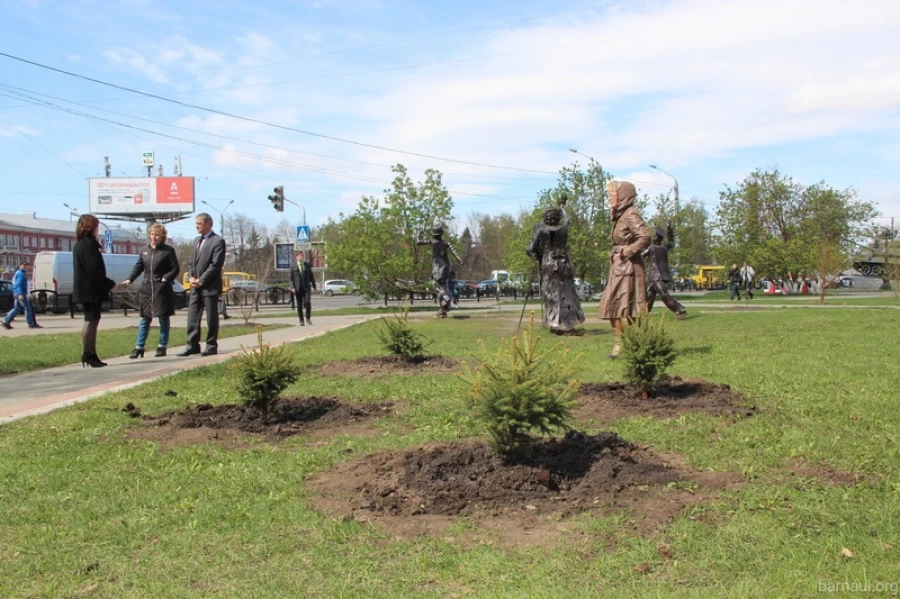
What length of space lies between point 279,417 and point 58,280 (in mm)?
30985

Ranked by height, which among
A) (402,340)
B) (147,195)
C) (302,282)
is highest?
(147,195)

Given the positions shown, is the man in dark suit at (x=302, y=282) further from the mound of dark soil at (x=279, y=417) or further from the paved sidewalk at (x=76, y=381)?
the mound of dark soil at (x=279, y=417)

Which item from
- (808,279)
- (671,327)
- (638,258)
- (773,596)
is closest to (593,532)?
(773,596)

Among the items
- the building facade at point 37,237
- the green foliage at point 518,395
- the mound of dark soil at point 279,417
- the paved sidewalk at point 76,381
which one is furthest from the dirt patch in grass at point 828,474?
the building facade at point 37,237

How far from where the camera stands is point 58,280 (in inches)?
1312

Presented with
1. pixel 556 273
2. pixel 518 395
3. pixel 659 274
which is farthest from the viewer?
pixel 659 274

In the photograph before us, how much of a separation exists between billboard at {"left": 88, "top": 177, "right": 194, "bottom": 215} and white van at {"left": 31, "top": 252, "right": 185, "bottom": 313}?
2487 centimetres

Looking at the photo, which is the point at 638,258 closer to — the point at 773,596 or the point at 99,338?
the point at 773,596

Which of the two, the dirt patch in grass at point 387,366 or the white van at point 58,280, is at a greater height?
the white van at point 58,280

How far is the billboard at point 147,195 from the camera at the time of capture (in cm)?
5931

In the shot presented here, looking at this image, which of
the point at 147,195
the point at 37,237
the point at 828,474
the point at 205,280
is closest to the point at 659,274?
the point at 205,280

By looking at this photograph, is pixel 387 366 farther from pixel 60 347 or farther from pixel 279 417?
pixel 60 347

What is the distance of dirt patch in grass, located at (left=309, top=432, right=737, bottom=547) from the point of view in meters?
3.71

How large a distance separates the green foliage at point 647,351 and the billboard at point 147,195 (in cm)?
5721
